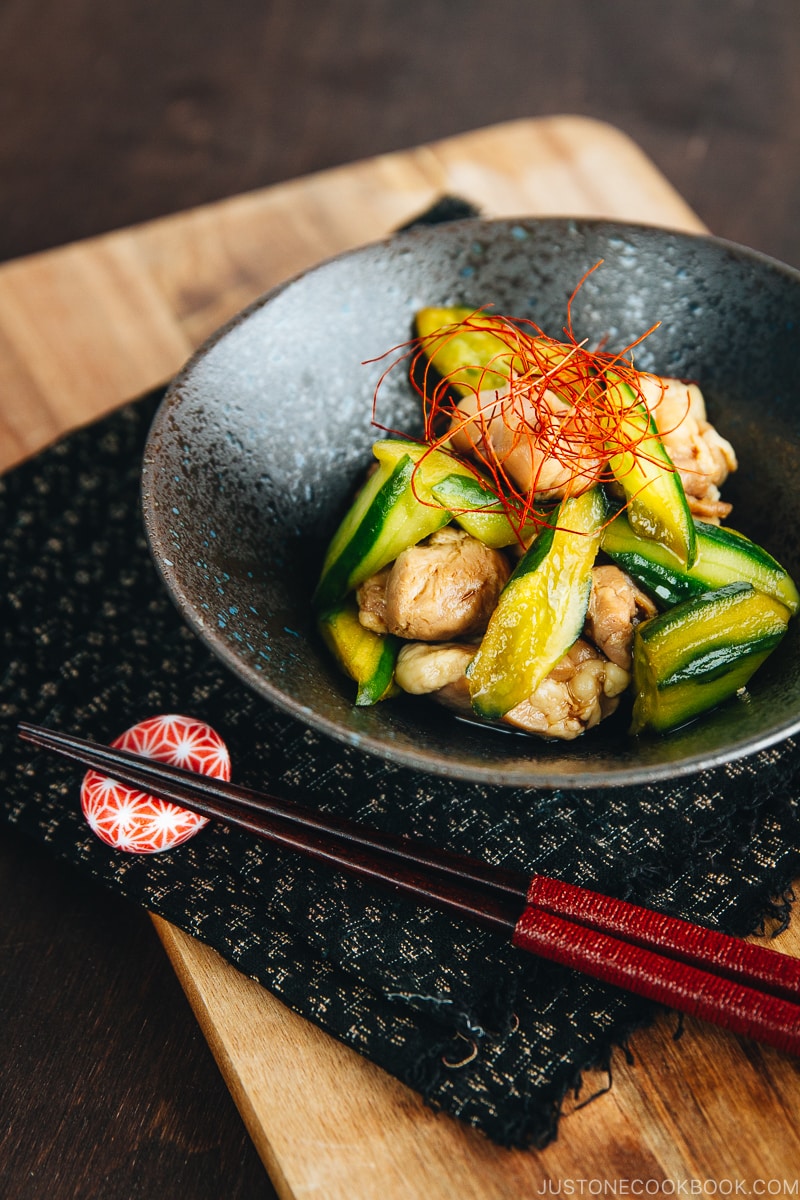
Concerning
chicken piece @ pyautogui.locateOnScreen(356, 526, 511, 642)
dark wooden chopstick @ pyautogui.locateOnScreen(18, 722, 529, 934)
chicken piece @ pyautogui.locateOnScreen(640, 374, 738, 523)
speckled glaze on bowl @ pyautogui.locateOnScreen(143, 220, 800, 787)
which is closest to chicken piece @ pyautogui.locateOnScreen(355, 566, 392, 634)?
chicken piece @ pyautogui.locateOnScreen(356, 526, 511, 642)

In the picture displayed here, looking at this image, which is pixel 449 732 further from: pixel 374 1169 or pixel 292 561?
pixel 374 1169

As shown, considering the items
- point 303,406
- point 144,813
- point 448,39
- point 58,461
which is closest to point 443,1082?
point 144,813

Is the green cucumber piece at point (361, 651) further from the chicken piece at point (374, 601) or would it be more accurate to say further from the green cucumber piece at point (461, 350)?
the green cucumber piece at point (461, 350)

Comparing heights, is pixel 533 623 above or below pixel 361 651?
above

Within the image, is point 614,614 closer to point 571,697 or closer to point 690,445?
point 571,697

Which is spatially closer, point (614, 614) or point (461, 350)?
point (614, 614)

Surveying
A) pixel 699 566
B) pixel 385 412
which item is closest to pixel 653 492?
pixel 699 566

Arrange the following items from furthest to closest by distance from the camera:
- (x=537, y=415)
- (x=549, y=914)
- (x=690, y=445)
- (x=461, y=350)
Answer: (x=461, y=350), (x=690, y=445), (x=537, y=415), (x=549, y=914)
